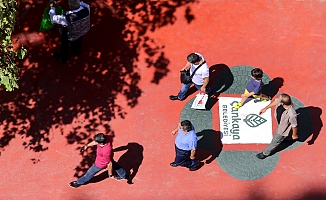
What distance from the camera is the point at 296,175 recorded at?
9148 mm

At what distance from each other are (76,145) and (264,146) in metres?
4.58

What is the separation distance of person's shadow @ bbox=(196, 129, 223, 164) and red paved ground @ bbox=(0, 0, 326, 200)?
220 millimetres

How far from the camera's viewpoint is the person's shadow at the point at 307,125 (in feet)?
31.0

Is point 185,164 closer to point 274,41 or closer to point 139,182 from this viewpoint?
point 139,182

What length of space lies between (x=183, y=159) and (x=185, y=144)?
2.26 ft

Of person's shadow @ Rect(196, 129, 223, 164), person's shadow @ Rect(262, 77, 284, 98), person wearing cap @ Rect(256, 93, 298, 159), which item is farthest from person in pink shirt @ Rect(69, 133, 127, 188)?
person's shadow @ Rect(262, 77, 284, 98)

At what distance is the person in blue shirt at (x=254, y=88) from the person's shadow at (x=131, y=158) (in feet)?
8.73

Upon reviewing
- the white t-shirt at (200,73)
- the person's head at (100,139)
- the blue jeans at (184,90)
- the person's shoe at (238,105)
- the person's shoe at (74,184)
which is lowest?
the person's shoe at (74,184)

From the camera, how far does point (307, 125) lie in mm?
9641

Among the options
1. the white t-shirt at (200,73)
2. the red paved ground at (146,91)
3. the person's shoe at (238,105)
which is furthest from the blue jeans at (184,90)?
the person's shoe at (238,105)

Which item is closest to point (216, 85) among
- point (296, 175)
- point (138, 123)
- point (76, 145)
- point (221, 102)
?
point (221, 102)

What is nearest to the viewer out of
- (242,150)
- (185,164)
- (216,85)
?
(185,164)

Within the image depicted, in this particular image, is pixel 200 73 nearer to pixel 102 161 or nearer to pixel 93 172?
pixel 102 161

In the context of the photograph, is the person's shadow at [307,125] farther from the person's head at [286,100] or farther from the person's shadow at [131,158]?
the person's shadow at [131,158]
